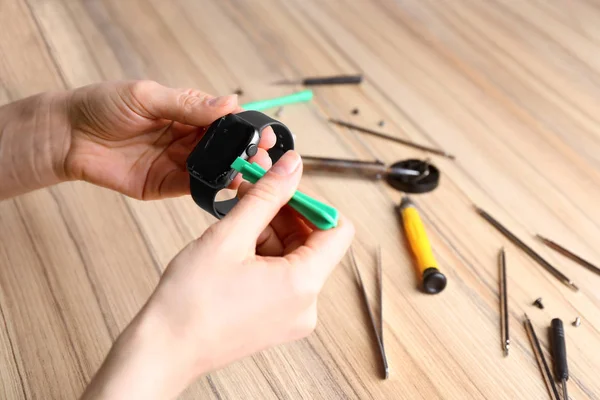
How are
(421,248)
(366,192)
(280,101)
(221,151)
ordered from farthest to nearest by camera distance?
(280,101), (366,192), (421,248), (221,151)

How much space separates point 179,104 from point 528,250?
1.71 ft

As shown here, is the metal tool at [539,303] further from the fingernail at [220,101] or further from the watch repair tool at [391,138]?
the fingernail at [220,101]

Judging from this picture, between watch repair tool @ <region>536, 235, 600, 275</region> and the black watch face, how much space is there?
456 millimetres

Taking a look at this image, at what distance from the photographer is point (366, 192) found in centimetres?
91

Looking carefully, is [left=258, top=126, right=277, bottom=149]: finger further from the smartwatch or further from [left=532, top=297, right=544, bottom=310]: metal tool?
[left=532, top=297, right=544, bottom=310]: metal tool

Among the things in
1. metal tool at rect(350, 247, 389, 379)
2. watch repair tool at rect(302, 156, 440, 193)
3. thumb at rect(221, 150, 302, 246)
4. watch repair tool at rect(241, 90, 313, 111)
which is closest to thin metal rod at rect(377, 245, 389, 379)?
metal tool at rect(350, 247, 389, 379)

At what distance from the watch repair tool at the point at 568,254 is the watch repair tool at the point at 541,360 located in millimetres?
132

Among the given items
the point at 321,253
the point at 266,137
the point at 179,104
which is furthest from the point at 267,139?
the point at 321,253

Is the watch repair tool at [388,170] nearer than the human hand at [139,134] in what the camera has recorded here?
No

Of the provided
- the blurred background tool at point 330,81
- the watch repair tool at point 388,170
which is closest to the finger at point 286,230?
the watch repair tool at point 388,170

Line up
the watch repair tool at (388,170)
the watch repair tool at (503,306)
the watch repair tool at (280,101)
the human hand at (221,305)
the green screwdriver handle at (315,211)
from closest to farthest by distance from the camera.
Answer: the human hand at (221,305), the green screwdriver handle at (315,211), the watch repair tool at (503,306), the watch repair tool at (388,170), the watch repair tool at (280,101)

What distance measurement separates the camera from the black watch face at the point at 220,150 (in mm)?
690

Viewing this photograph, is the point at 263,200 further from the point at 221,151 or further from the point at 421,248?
the point at 421,248

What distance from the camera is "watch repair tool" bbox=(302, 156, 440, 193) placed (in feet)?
2.97
